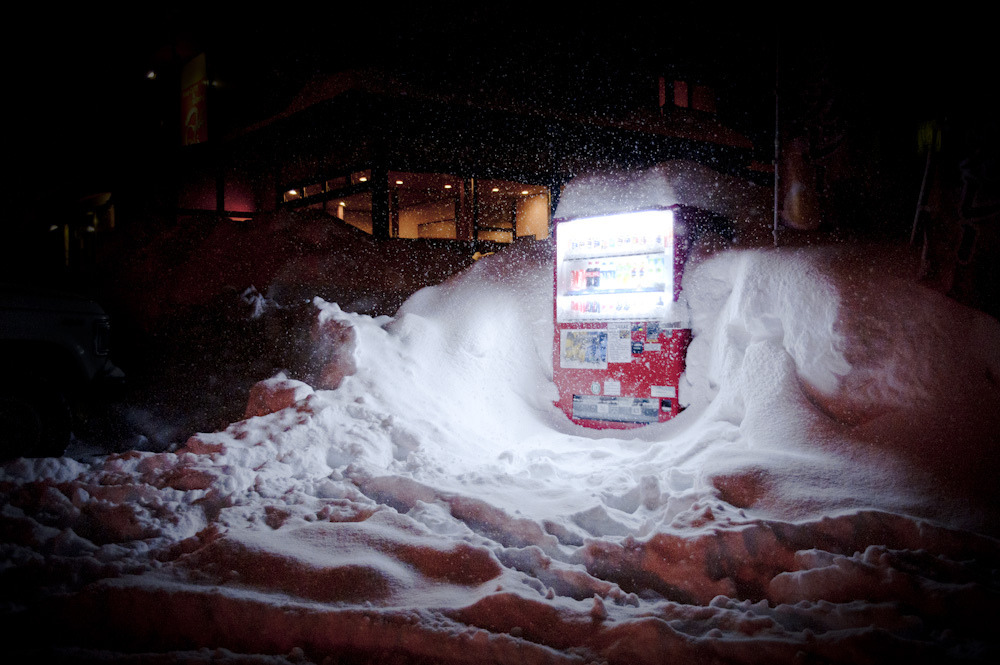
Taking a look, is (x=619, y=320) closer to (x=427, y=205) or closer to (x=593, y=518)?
(x=593, y=518)

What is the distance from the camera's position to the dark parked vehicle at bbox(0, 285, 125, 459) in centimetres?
475

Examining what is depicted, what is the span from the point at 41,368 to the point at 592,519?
513cm

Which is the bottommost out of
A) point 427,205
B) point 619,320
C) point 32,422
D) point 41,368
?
point 32,422

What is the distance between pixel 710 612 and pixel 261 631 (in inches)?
77.2

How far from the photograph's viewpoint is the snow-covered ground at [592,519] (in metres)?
2.27

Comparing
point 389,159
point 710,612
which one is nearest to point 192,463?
point 710,612

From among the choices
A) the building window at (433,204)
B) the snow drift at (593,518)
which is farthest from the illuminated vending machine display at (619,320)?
the building window at (433,204)

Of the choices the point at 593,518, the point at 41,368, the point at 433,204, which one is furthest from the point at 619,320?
the point at 433,204

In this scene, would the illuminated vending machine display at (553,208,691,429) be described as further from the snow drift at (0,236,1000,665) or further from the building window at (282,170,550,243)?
the building window at (282,170,550,243)

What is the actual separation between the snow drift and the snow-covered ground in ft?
0.05

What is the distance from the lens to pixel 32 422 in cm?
483

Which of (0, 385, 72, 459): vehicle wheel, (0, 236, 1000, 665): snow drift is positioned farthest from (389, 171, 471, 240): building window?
(0, 385, 72, 459): vehicle wheel

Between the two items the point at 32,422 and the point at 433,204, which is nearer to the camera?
the point at 32,422

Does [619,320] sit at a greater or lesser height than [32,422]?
greater
